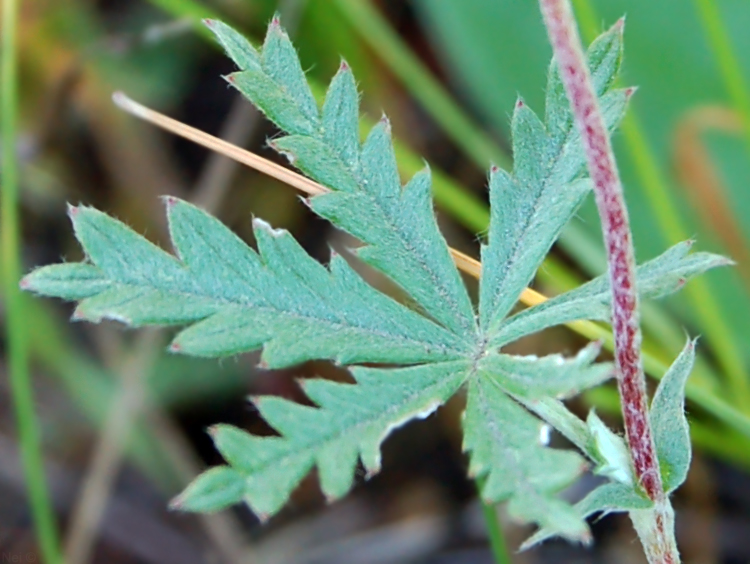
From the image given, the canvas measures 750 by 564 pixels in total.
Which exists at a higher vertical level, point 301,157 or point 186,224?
point 301,157

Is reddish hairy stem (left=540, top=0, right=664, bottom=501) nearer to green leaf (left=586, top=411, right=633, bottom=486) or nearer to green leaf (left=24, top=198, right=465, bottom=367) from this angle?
green leaf (left=586, top=411, right=633, bottom=486)

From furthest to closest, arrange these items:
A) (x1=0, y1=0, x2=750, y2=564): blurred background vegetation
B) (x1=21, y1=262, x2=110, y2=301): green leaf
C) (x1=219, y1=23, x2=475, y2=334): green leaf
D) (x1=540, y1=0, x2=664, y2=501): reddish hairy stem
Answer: (x1=0, y1=0, x2=750, y2=564): blurred background vegetation → (x1=219, y1=23, x2=475, y2=334): green leaf → (x1=21, y1=262, x2=110, y2=301): green leaf → (x1=540, y1=0, x2=664, y2=501): reddish hairy stem

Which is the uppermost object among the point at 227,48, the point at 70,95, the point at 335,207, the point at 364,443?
the point at 227,48

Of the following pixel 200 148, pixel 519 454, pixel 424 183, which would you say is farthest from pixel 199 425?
pixel 519 454

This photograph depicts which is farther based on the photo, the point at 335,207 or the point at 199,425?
the point at 199,425

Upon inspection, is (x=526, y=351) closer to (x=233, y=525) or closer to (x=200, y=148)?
(x=233, y=525)

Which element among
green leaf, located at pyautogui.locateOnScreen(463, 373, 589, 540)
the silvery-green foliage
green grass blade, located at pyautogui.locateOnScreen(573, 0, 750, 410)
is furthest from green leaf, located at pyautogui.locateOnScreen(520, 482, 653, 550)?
green grass blade, located at pyautogui.locateOnScreen(573, 0, 750, 410)

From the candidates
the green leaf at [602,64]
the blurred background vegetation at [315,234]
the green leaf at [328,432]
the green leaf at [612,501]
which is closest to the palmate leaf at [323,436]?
the green leaf at [328,432]

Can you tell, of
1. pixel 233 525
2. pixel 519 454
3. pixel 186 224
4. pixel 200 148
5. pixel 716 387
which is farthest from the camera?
pixel 200 148
